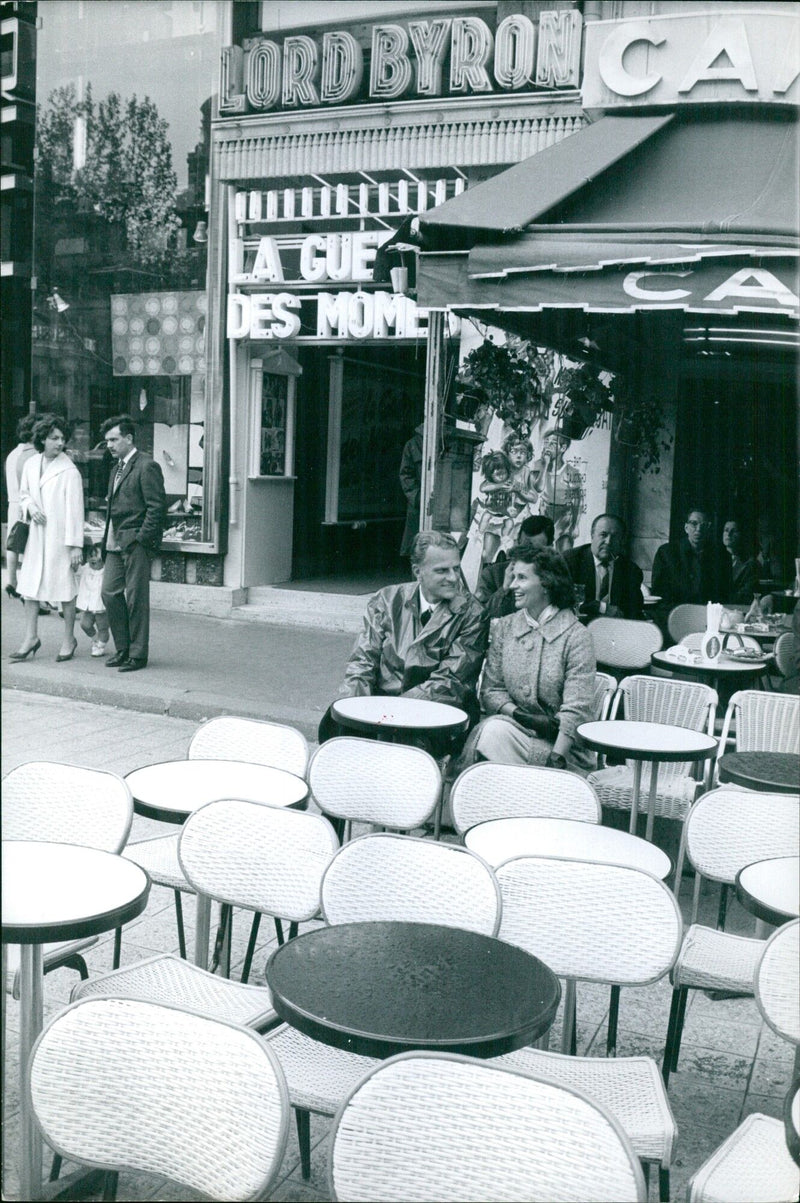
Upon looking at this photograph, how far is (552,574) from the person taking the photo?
5.04 meters

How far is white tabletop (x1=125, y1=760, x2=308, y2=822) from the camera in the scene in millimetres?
3549

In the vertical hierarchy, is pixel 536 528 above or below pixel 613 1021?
above

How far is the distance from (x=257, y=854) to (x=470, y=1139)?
141cm

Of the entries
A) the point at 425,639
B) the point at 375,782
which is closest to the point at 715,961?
the point at 375,782

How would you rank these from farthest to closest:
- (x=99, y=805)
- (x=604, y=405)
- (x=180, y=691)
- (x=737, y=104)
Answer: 1. (x=604, y=405)
2. (x=180, y=691)
3. (x=737, y=104)
4. (x=99, y=805)

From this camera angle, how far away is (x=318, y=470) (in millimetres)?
12359

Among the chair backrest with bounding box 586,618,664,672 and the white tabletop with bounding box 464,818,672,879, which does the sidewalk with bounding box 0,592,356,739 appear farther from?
the white tabletop with bounding box 464,818,672,879

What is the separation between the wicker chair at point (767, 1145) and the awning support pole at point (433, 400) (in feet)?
22.7

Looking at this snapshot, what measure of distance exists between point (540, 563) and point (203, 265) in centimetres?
686

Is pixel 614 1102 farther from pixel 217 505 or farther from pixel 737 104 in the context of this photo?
pixel 217 505

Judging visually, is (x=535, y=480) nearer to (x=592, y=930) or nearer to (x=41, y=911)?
(x=592, y=930)

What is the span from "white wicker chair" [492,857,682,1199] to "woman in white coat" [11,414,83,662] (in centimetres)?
447

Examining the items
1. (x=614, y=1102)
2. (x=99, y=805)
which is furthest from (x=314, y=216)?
(x=614, y=1102)

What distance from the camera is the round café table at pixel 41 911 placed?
2.46 m
